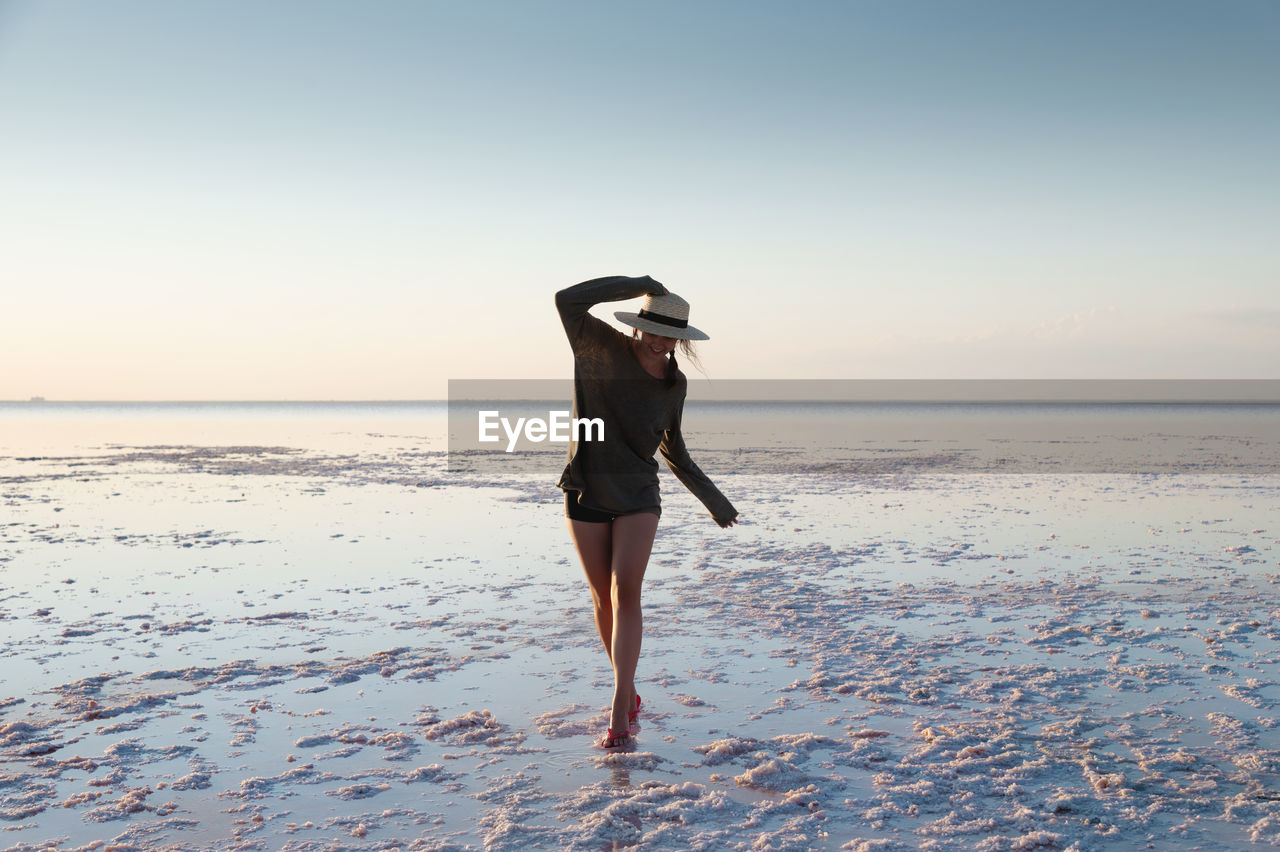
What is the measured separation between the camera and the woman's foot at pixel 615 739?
392 centimetres

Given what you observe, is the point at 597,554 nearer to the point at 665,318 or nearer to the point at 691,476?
the point at 691,476

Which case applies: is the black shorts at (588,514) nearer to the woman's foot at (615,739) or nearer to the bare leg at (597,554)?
the bare leg at (597,554)

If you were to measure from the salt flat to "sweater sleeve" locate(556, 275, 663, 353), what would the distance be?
1859 mm

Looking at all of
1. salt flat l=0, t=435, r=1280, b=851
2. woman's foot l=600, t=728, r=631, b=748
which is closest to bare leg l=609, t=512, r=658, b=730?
woman's foot l=600, t=728, r=631, b=748

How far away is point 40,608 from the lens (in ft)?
21.1

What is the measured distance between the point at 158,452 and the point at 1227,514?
23.6 metres

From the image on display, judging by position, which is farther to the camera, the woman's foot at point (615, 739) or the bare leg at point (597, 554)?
the bare leg at point (597, 554)

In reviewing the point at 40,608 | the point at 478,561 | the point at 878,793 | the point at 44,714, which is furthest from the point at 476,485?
the point at 878,793

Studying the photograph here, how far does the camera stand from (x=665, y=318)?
397cm

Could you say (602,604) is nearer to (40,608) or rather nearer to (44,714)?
(44,714)

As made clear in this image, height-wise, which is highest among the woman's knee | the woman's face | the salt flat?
the woman's face

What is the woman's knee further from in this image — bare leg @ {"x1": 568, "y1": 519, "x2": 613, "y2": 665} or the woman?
bare leg @ {"x1": 568, "y1": 519, "x2": 613, "y2": 665}

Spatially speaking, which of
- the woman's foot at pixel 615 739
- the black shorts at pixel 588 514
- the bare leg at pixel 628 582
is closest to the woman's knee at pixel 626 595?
the bare leg at pixel 628 582

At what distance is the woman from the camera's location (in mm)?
3963
